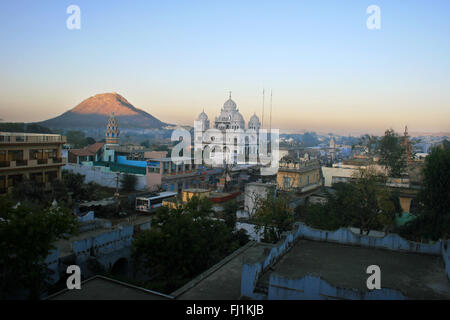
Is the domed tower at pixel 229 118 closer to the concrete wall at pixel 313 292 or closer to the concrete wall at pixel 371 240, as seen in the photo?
the concrete wall at pixel 371 240

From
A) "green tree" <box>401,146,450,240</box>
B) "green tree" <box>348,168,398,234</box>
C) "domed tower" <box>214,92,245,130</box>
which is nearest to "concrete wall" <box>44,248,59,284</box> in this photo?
"green tree" <box>348,168,398,234</box>

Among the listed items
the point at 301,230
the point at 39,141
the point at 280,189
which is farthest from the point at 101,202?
the point at 301,230

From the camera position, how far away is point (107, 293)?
32.3 ft

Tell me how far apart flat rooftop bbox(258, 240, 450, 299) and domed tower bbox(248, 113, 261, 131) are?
65.8 meters

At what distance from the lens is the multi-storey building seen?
77.0 feet

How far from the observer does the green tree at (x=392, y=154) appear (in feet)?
104

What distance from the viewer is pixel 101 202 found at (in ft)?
89.9

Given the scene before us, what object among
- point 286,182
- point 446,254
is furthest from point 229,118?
point 446,254

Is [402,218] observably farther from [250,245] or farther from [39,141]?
[39,141]

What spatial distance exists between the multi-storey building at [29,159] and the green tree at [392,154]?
26198 mm

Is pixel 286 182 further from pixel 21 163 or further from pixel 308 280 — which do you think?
pixel 308 280

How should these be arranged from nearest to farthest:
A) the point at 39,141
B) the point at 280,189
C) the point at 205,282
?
1. the point at 205,282
2. the point at 39,141
3. the point at 280,189

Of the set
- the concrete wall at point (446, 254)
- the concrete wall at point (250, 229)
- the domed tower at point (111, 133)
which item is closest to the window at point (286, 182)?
the concrete wall at point (250, 229)
